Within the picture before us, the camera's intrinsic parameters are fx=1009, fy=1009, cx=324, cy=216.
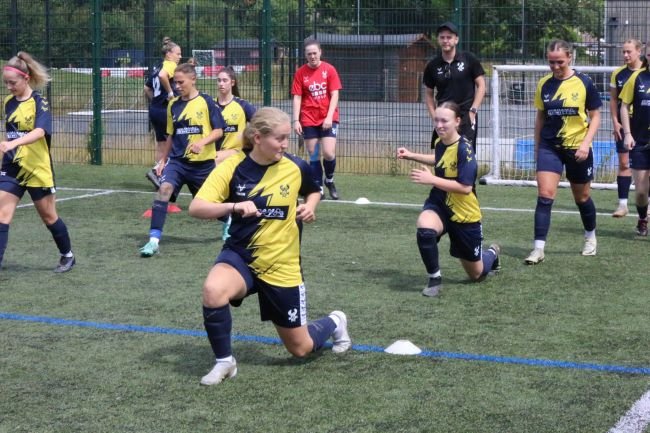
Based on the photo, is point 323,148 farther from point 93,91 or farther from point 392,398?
point 392,398

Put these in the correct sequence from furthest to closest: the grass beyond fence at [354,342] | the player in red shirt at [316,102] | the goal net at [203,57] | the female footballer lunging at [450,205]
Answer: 1. the goal net at [203,57]
2. the player in red shirt at [316,102]
3. the female footballer lunging at [450,205]
4. the grass beyond fence at [354,342]

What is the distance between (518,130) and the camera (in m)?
15.9

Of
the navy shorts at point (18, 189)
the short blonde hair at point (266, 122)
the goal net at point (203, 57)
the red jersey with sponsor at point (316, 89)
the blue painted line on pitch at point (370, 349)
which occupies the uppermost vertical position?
the goal net at point (203, 57)

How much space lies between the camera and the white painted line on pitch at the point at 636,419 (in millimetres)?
4816

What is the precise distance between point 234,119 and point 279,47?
20.0ft

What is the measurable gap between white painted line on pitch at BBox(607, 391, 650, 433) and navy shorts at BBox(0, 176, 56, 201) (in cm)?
544

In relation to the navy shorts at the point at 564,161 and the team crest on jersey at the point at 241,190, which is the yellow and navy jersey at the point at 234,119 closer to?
the navy shorts at the point at 564,161

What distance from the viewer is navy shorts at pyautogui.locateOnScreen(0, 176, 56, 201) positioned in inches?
337

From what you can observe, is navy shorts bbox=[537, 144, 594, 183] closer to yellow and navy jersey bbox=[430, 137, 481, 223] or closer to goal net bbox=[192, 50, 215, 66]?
yellow and navy jersey bbox=[430, 137, 481, 223]

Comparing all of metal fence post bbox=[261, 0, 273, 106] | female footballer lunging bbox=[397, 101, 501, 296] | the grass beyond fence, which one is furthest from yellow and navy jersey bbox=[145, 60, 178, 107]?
female footballer lunging bbox=[397, 101, 501, 296]

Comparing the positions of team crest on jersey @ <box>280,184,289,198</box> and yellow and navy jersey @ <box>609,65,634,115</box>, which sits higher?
yellow and navy jersey @ <box>609,65,634,115</box>

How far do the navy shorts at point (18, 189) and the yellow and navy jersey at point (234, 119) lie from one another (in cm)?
288

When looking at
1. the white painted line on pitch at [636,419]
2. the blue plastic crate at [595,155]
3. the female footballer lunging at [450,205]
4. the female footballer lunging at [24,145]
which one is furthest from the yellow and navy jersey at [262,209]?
the blue plastic crate at [595,155]

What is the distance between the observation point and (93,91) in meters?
18.2
